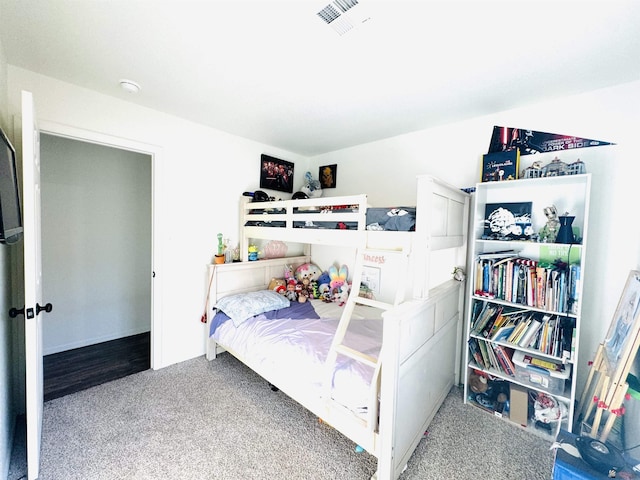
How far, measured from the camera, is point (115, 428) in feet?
6.14

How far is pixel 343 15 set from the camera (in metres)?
1.31

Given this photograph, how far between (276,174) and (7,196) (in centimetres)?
256

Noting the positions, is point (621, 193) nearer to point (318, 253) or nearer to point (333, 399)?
point (333, 399)

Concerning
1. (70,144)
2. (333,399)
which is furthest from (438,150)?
(70,144)

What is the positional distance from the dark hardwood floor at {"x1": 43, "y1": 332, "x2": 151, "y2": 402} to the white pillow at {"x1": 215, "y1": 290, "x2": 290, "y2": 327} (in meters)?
1.02

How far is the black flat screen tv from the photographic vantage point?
1.06 meters

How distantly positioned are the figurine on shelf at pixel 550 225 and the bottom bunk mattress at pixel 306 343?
1.43 metres

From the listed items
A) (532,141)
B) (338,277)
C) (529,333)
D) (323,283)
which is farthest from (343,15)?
(323,283)

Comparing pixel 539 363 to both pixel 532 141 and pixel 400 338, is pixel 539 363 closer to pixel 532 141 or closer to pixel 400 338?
pixel 400 338

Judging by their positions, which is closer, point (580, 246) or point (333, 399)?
point (333, 399)

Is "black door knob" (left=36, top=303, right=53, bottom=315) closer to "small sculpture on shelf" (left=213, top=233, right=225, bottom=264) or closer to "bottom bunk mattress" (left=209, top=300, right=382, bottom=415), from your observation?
"bottom bunk mattress" (left=209, top=300, right=382, bottom=415)

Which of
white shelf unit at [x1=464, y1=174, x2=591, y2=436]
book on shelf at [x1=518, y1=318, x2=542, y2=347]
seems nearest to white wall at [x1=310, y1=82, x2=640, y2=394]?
white shelf unit at [x1=464, y1=174, x2=591, y2=436]

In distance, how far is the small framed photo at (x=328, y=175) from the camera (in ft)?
11.7

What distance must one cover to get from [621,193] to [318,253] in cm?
280
